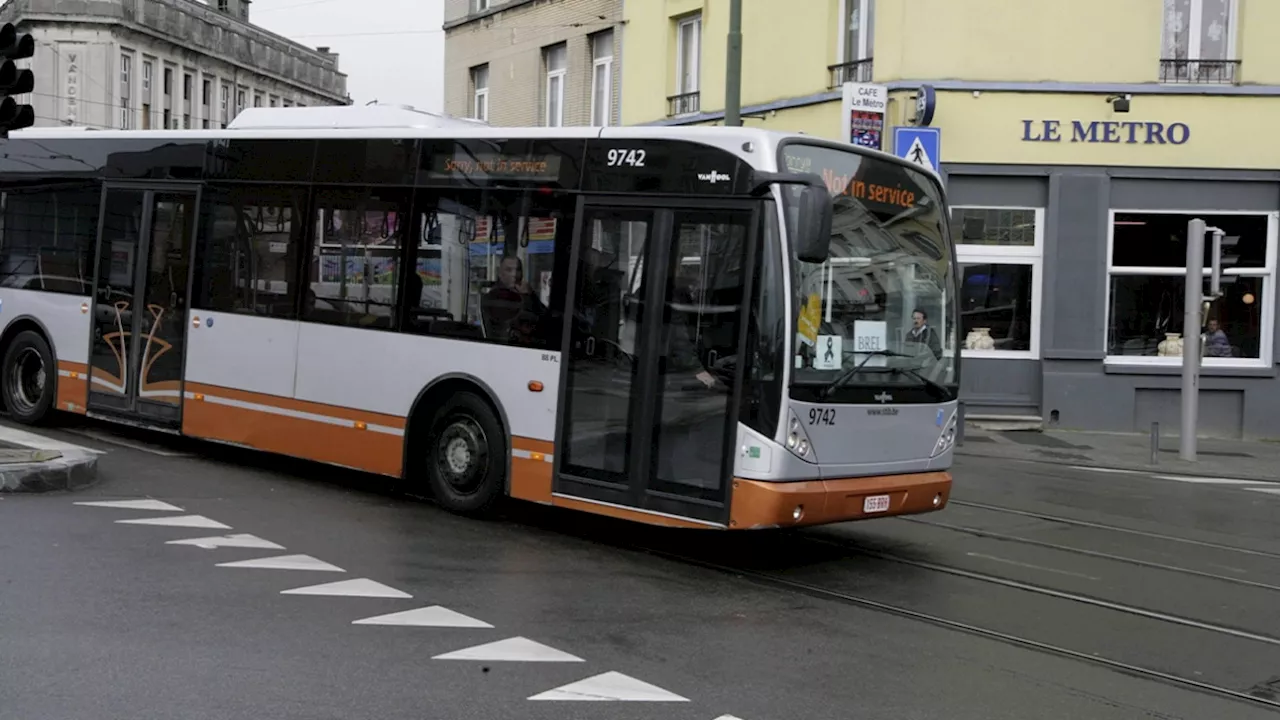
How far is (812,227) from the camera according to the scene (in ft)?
25.9

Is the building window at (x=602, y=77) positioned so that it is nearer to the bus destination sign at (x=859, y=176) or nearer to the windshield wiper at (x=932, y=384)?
the bus destination sign at (x=859, y=176)

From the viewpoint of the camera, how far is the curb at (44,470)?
9.91 m

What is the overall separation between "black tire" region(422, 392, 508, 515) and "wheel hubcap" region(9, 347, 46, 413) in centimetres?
571

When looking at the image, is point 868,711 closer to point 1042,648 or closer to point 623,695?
point 623,695

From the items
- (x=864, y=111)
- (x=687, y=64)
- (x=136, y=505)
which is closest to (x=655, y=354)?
(x=136, y=505)

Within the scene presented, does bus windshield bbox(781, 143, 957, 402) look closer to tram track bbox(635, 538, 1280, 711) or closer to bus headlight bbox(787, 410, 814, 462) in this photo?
bus headlight bbox(787, 410, 814, 462)

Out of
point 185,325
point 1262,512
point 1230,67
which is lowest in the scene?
point 1262,512

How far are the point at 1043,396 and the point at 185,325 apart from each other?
1247 centimetres

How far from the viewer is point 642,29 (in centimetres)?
2438

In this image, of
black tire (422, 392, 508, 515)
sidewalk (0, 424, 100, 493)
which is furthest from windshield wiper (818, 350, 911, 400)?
sidewalk (0, 424, 100, 493)

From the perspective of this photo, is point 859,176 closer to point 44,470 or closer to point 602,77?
point 44,470

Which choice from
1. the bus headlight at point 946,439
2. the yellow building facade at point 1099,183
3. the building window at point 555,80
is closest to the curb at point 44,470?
the bus headlight at point 946,439

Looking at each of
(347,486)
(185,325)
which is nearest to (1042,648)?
(347,486)

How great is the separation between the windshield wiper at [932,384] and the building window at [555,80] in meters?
18.6
